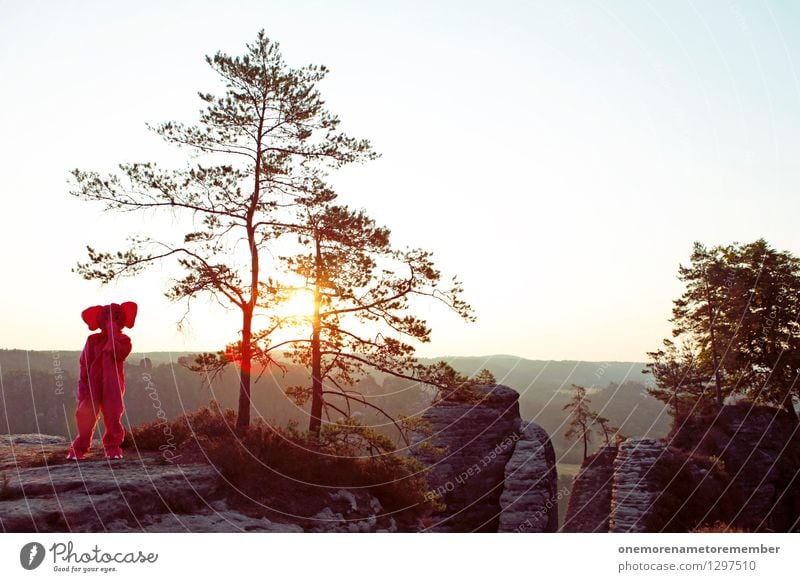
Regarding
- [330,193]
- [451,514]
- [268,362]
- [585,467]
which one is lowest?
[451,514]

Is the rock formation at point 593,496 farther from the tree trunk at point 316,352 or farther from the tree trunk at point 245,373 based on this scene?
the tree trunk at point 245,373

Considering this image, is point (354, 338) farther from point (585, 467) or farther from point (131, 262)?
point (585, 467)

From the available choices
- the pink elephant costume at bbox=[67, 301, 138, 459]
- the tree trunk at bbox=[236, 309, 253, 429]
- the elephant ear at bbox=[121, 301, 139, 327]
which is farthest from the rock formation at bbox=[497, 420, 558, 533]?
the elephant ear at bbox=[121, 301, 139, 327]

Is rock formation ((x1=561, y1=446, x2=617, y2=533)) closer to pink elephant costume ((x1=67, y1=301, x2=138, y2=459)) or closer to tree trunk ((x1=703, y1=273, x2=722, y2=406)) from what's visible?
tree trunk ((x1=703, y1=273, x2=722, y2=406))

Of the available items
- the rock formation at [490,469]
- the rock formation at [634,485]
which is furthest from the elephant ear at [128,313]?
the rock formation at [634,485]

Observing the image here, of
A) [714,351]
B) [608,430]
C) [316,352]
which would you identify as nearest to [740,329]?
[714,351]

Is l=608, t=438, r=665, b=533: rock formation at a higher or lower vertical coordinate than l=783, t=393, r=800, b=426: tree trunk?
lower

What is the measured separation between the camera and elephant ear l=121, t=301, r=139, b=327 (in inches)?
565

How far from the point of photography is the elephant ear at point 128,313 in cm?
1435

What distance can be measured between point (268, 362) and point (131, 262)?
4.96 m

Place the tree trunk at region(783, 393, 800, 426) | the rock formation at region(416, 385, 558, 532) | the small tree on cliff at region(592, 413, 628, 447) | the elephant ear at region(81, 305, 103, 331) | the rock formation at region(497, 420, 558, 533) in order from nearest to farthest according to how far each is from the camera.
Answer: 1. the elephant ear at region(81, 305, 103, 331)
2. the rock formation at region(497, 420, 558, 533)
3. the rock formation at region(416, 385, 558, 532)
4. the tree trunk at region(783, 393, 800, 426)
5. the small tree on cliff at region(592, 413, 628, 447)

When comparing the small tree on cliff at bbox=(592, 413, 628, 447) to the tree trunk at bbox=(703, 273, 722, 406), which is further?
the tree trunk at bbox=(703, 273, 722, 406)

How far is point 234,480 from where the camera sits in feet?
47.2
